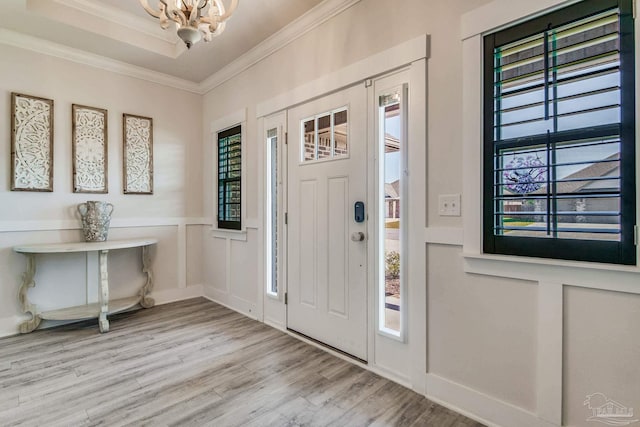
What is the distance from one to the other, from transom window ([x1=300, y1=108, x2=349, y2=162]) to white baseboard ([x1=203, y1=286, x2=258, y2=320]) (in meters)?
1.74

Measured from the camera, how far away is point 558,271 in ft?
5.01

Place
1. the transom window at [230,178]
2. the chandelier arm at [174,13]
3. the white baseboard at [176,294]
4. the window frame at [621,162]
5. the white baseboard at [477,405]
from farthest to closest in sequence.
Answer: the white baseboard at [176,294] < the transom window at [230,178] < the chandelier arm at [174,13] < the white baseboard at [477,405] < the window frame at [621,162]

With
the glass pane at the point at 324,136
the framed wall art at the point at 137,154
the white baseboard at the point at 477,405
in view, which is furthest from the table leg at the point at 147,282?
the white baseboard at the point at 477,405

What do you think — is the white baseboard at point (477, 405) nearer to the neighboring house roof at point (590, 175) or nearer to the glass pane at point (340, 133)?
the neighboring house roof at point (590, 175)

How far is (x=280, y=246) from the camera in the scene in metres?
3.08

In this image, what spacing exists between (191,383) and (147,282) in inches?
80.0

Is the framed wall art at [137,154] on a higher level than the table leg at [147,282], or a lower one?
higher

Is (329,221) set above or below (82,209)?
below

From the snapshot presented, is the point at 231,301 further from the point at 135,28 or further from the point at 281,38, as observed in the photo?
the point at 135,28

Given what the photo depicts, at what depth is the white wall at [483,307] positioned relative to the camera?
1.44m

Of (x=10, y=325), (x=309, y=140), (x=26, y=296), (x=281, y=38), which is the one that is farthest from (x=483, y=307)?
(x=10, y=325)

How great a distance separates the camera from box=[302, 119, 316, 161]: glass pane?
9.04 ft

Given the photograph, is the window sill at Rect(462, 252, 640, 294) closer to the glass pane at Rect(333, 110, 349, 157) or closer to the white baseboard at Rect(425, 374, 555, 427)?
the white baseboard at Rect(425, 374, 555, 427)

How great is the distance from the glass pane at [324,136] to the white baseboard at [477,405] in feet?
5.79
